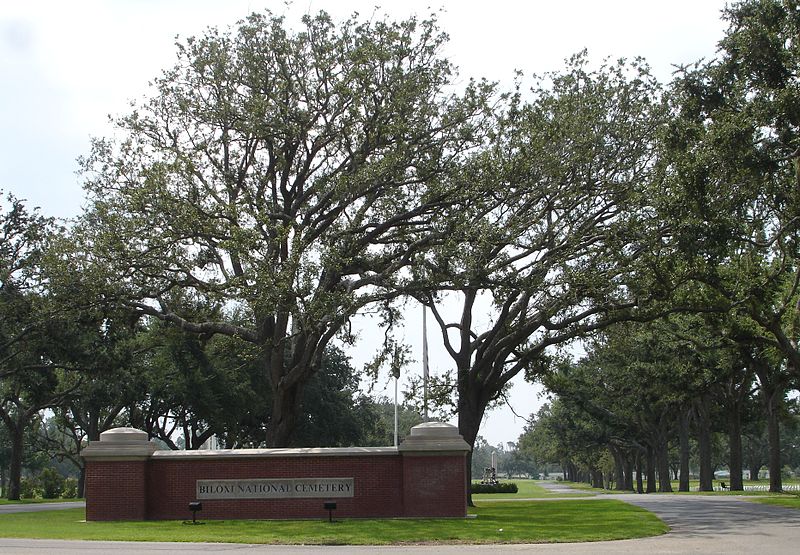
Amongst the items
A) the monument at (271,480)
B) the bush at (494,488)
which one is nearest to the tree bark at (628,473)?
the bush at (494,488)

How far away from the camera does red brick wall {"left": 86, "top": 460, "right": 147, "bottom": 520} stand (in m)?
23.6

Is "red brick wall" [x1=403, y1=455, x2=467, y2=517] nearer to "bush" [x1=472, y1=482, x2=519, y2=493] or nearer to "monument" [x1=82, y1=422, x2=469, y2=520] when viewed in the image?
"monument" [x1=82, y1=422, x2=469, y2=520]

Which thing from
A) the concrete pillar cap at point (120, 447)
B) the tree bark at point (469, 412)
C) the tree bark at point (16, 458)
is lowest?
the tree bark at point (16, 458)

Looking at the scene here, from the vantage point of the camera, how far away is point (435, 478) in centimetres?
2320

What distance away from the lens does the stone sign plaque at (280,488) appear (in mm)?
23766

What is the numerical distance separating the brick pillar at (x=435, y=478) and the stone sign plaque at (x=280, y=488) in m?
1.75

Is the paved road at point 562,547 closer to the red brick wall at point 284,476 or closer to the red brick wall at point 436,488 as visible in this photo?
the red brick wall at point 436,488

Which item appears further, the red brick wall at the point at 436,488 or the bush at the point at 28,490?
the bush at the point at 28,490

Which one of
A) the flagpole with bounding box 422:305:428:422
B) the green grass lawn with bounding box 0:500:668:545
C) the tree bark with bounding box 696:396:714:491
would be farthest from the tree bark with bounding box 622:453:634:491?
the green grass lawn with bounding box 0:500:668:545

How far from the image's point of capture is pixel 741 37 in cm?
2519

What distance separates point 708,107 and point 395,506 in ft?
50.1

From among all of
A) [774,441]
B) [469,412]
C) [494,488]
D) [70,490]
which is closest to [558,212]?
[469,412]

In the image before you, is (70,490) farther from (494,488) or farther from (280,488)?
(280,488)

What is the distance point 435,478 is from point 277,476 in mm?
4253
